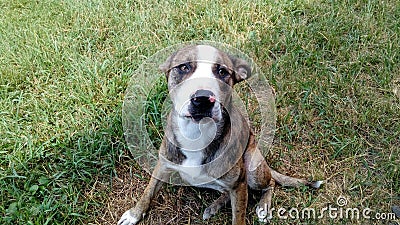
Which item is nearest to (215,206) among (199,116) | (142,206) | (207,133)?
(142,206)

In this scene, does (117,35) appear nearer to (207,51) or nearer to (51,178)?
(51,178)

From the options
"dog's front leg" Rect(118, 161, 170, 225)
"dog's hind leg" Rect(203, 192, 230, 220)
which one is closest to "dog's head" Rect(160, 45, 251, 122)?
"dog's front leg" Rect(118, 161, 170, 225)

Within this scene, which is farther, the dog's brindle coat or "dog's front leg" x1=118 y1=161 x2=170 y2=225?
"dog's front leg" x1=118 y1=161 x2=170 y2=225

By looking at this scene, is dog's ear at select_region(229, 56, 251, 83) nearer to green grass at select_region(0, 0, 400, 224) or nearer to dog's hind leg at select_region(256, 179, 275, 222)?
dog's hind leg at select_region(256, 179, 275, 222)

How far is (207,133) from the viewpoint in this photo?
2521mm

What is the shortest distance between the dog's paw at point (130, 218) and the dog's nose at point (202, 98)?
1.04 metres

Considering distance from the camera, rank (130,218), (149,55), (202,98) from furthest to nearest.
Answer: (149,55) < (130,218) < (202,98)

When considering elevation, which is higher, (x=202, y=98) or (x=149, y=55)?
(x=202, y=98)

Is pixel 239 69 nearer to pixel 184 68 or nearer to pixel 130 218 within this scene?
pixel 184 68

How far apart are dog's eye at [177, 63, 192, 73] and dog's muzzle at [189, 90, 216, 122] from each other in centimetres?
22

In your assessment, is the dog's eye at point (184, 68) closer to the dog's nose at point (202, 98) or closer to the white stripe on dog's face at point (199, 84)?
the white stripe on dog's face at point (199, 84)

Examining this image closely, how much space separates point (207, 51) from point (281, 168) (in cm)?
124

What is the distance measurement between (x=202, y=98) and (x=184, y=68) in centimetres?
30

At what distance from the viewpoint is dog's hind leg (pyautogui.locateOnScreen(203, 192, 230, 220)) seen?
2.95 m
